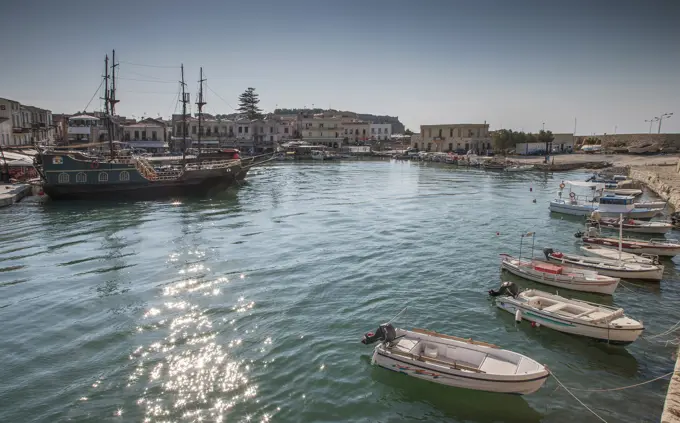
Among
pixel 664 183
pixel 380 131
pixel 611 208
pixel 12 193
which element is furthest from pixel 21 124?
pixel 380 131

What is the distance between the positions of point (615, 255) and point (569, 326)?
11744 millimetres

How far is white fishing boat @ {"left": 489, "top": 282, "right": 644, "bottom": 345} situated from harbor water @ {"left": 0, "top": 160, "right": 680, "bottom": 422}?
45 cm

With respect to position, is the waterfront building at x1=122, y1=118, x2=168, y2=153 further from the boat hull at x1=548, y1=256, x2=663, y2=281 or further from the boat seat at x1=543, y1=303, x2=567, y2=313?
the boat seat at x1=543, y1=303, x2=567, y2=313

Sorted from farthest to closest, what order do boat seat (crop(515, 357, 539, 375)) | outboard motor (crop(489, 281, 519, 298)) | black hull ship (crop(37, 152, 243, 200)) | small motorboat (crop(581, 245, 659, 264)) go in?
1. black hull ship (crop(37, 152, 243, 200))
2. small motorboat (crop(581, 245, 659, 264))
3. outboard motor (crop(489, 281, 519, 298))
4. boat seat (crop(515, 357, 539, 375))

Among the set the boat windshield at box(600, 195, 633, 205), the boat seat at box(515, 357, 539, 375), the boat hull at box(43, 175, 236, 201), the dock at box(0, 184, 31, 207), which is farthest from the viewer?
the boat hull at box(43, 175, 236, 201)

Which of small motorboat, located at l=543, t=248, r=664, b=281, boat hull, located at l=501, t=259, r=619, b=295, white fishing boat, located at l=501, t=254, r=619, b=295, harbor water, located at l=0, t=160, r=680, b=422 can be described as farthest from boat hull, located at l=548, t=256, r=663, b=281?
boat hull, located at l=501, t=259, r=619, b=295

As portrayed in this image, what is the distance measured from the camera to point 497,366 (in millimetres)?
13477

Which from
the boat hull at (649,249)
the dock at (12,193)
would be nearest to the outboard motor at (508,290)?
the boat hull at (649,249)

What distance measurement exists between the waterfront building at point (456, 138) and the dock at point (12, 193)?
98.3 metres

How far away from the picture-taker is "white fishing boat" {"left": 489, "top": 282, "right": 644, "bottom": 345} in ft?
52.9

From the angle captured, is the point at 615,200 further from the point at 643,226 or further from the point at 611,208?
the point at 643,226

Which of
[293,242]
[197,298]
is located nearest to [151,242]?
[293,242]

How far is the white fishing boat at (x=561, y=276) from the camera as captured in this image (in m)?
20.9

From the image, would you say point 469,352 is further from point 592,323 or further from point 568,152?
point 568,152
